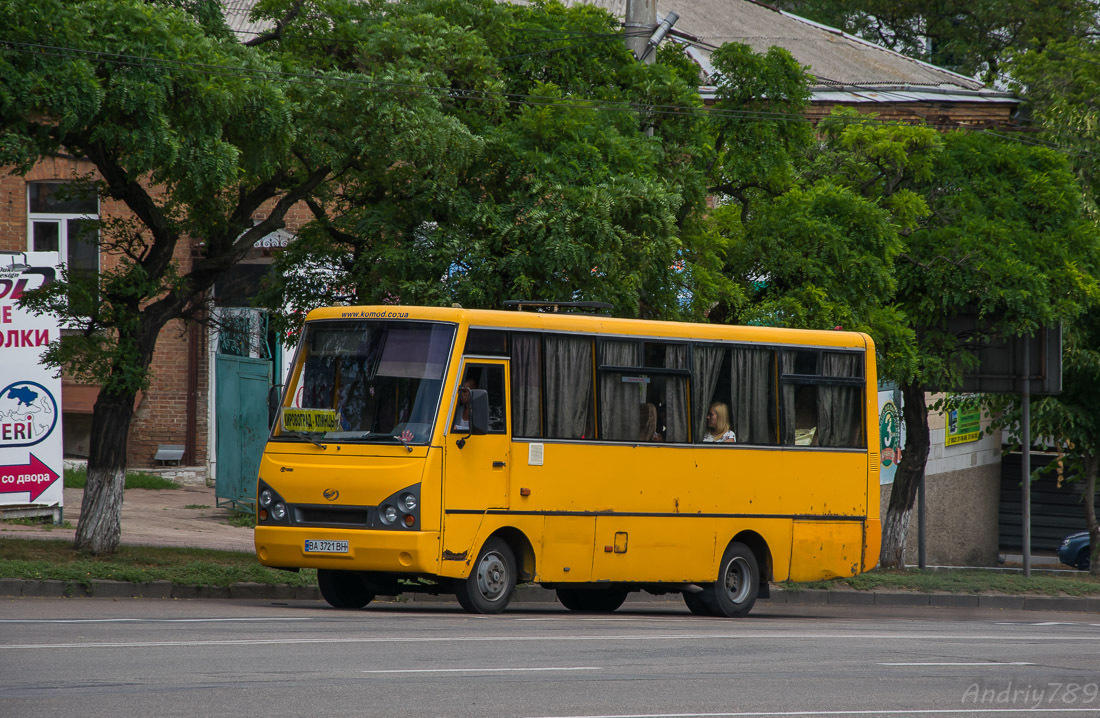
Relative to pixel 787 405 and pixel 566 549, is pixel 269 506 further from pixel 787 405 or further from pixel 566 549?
pixel 787 405

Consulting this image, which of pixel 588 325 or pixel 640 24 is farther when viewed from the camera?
pixel 640 24

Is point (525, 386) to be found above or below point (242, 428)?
above

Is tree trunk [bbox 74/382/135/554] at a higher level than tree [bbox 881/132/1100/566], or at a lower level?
→ lower

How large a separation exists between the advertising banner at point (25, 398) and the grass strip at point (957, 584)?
33.8 ft

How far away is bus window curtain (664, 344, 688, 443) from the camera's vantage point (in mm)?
15312

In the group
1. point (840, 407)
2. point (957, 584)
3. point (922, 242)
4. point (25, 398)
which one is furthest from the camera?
point (957, 584)

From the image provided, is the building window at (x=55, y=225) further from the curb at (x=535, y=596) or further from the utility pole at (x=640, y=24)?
the curb at (x=535, y=596)

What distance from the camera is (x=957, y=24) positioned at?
4456 centimetres

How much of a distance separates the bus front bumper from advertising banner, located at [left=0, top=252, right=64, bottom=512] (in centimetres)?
774

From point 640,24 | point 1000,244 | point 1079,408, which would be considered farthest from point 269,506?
point 1079,408

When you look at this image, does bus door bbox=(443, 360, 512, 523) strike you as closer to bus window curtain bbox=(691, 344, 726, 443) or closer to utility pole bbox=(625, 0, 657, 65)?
bus window curtain bbox=(691, 344, 726, 443)

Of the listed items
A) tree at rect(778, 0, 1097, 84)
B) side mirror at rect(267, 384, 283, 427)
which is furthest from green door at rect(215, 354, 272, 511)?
tree at rect(778, 0, 1097, 84)

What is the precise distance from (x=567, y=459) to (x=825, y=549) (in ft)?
13.0

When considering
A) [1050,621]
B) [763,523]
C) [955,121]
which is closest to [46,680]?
[763,523]
